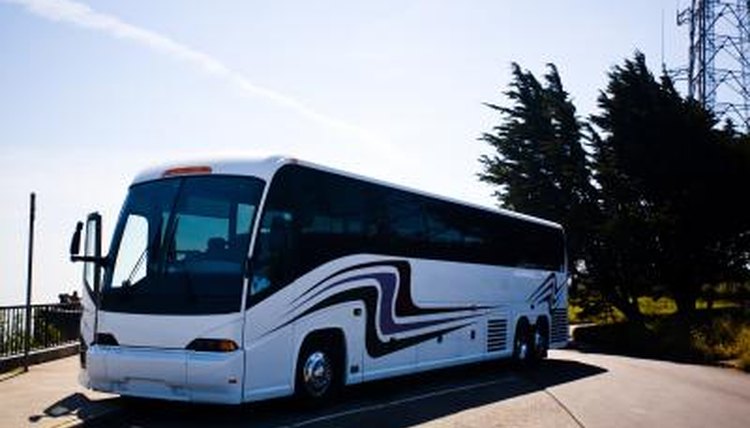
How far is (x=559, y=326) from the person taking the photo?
23.4m

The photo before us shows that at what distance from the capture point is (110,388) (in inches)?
435

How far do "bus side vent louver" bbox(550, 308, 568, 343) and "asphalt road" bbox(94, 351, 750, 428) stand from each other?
3485 millimetres

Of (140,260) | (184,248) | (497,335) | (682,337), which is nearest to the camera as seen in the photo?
(184,248)

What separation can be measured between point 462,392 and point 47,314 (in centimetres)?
782

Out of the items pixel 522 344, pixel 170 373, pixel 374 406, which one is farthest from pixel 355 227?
pixel 522 344

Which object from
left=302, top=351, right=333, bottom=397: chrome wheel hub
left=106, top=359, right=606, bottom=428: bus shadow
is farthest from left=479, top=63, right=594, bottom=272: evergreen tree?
left=302, top=351, right=333, bottom=397: chrome wheel hub

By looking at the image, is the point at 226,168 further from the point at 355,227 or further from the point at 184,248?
the point at 355,227

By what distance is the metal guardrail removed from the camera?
15.3m

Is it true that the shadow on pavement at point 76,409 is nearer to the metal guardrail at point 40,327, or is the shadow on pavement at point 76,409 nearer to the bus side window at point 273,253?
the bus side window at point 273,253

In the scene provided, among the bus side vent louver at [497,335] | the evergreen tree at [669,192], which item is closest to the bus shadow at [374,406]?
the bus side vent louver at [497,335]

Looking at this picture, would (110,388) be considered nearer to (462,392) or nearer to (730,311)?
(462,392)

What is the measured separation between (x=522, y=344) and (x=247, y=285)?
447 inches

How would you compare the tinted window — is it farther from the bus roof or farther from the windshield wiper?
the windshield wiper

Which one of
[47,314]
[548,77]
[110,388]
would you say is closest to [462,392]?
[110,388]
